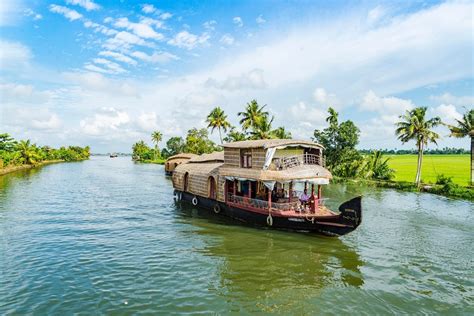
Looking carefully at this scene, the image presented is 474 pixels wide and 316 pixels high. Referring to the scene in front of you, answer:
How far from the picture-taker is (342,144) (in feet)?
143

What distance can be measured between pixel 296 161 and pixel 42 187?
28870 millimetres

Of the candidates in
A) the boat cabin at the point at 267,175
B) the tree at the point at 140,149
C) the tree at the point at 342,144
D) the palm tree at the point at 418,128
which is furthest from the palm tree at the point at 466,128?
the tree at the point at 140,149

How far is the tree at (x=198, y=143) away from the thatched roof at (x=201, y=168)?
129 feet

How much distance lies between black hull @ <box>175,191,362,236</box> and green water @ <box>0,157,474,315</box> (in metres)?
0.50

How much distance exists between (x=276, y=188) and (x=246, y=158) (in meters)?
3.05

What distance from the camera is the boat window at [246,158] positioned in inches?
747

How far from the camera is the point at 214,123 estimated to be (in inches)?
1965

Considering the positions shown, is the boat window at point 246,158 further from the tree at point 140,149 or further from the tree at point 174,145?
the tree at point 140,149

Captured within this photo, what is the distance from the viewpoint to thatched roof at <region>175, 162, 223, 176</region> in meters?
22.1

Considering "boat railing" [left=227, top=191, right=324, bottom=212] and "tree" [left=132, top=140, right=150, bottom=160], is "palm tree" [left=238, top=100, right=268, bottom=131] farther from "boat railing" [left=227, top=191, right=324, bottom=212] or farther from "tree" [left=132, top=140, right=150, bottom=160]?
"tree" [left=132, top=140, right=150, bottom=160]

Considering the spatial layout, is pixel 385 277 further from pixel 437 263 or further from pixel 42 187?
pixel 42 187

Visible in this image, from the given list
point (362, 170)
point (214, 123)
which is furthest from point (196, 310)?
point (214, 123)

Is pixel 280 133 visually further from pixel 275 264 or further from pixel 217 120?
pixel 275 264

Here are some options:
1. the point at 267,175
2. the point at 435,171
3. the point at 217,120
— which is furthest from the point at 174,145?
the point at 267,175
